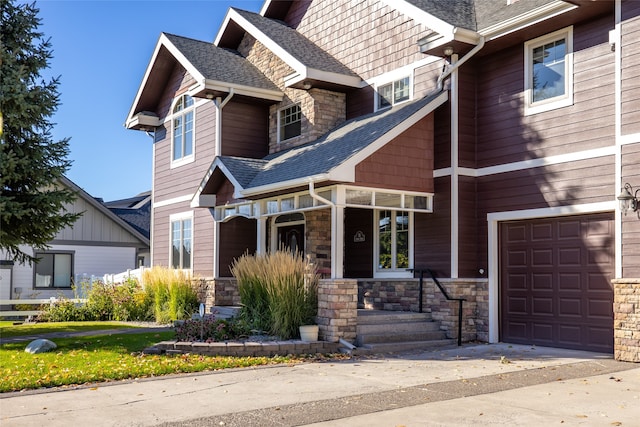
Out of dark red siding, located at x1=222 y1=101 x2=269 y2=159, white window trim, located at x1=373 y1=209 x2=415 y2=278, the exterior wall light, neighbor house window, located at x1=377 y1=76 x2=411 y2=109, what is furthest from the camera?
dark red siding, located at x1=222 y1=101 x2=269 y2=159

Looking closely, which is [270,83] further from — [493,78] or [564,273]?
[564,273]

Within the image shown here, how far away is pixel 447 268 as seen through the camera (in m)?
13.1

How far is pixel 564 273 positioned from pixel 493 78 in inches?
156

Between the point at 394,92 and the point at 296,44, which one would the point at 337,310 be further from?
the point at 296,44

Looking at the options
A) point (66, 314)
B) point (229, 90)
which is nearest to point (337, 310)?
point (229, 90)

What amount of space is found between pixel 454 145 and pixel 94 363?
7.51 meters

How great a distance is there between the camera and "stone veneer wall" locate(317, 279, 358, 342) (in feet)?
38.8


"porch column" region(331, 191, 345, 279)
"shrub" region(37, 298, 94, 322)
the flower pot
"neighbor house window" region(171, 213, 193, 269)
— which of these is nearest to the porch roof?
"porch column" region(331, 191, 345, 279)

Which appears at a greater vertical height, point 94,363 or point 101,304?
point 101,304

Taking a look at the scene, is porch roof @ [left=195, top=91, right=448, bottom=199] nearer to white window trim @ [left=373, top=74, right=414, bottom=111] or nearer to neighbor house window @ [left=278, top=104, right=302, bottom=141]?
white window trim @ [left=373, top=74, right=414, bottom=111]

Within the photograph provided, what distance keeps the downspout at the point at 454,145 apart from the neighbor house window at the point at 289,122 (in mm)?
4639

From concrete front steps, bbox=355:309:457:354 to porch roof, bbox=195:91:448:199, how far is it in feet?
8.77

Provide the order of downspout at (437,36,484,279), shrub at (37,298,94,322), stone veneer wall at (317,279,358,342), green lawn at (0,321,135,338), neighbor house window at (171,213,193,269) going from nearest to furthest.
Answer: stone veneer wall at (317,279,358,342) < downspout at (437,36,484,279) < green lawn at (0,321,135,338) < shrub at (37,298,94,322) < neighbor house window at (171,213,193,269)

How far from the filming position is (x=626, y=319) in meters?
10.6
